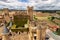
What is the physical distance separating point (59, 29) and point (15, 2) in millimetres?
8004

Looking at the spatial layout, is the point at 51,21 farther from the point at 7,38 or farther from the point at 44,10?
the point at 7,38

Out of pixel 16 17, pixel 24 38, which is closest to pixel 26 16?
pixel 16 17

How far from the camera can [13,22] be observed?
548 inches

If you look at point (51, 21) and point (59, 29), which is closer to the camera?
point (59, 29)

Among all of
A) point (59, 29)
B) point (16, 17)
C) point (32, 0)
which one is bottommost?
point (59, 29)

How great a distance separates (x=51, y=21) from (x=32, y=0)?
16.2ft

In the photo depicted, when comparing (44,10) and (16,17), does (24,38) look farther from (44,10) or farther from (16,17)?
(44,10)

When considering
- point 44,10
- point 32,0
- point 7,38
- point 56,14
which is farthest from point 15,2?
point 7,38

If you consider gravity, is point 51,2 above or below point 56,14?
above

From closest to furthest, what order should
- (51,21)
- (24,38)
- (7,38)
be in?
A: (7,38), (24,38), (51,21)

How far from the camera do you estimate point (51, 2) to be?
19.6 m

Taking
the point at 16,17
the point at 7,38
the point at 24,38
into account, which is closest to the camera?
the point at 7,38

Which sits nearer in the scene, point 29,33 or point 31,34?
point 31,34

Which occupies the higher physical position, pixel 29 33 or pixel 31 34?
pixel 31 34
